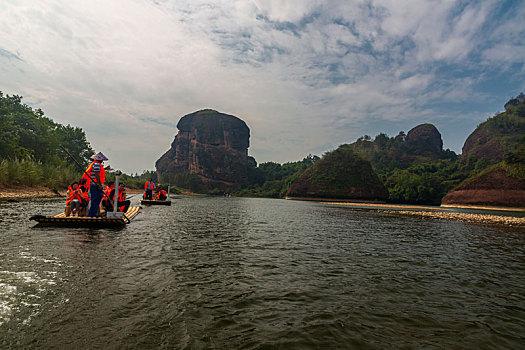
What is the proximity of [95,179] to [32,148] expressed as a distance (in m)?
54.4

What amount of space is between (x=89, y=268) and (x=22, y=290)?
1.72 meters

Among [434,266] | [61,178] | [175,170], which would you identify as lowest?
[434,266]

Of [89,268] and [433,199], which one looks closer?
[89,268]

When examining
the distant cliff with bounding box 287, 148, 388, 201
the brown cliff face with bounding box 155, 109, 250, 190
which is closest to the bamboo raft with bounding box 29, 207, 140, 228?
the distant cliff with bounding box 287, 148, 388, 201

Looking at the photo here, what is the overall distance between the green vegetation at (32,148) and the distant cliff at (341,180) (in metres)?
79.1

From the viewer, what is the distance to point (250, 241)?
1242 centimetres

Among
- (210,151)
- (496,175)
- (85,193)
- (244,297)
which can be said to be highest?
(210,151)

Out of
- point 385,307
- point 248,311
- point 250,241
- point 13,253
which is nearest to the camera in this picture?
point 248,311

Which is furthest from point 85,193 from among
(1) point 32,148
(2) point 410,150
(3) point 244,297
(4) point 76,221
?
(2) point 410,150

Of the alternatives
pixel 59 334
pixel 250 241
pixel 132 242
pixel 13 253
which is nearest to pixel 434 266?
pixel 250 241

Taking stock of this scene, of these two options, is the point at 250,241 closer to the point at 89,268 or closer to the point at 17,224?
the point at 89,268

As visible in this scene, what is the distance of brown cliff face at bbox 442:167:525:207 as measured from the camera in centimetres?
6331

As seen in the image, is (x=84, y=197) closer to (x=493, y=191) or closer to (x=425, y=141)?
(x=493, y=191)

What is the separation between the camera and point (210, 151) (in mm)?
180250
